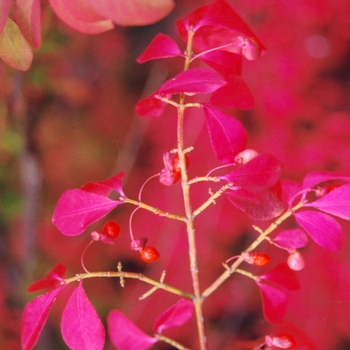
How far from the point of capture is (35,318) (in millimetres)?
443

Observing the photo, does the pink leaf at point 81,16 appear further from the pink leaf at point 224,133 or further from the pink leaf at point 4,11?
the pink leaf at point 224,133

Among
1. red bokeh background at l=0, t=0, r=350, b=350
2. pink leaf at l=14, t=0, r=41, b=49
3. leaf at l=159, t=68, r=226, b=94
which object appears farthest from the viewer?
red bokeh background at l=0, t=0, r=350, b=350

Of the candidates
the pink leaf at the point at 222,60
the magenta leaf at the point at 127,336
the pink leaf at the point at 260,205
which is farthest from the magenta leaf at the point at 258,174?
the magenta leaf at the point at 127,336

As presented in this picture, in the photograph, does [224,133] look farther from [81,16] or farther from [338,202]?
[81,16]

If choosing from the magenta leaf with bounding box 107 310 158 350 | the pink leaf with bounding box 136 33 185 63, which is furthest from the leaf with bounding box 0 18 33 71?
the magenta leaf with bounding box 107 310 158 350

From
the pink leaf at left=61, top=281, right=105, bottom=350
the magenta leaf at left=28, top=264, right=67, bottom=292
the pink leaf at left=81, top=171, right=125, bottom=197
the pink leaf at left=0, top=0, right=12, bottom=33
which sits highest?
the pink leaf at left=0, top=0, right=12, bottom=33

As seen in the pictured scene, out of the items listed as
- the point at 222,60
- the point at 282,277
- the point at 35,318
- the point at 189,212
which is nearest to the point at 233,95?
the point at 222,60

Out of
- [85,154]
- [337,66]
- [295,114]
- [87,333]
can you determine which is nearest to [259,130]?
[295,114]

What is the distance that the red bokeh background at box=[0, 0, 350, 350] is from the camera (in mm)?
581

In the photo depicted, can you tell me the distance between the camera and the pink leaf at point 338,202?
0.43 meters

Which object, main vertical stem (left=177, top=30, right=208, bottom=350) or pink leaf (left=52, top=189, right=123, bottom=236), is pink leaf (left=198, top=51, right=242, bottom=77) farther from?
pink leaf (left=52, top=189, right=123, bottom=236)

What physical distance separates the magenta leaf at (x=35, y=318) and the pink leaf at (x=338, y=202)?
1.11ft

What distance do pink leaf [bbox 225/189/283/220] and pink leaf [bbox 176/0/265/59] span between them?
181mm

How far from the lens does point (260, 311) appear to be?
61 cm
